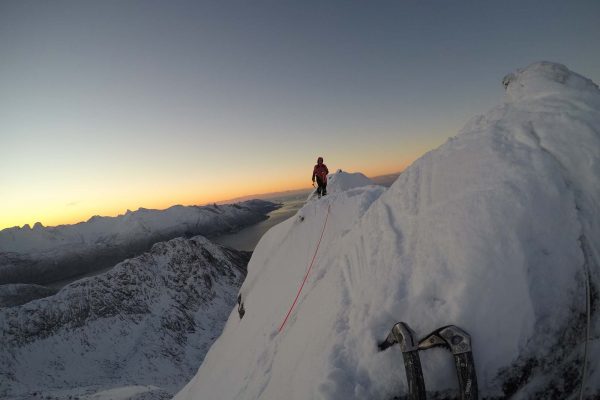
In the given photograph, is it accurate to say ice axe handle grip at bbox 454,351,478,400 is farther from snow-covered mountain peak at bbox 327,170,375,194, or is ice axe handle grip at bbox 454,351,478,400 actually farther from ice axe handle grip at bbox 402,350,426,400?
snow-covered mountain peak at bbox 327,170,375,194

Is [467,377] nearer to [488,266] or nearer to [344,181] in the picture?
[488,266]

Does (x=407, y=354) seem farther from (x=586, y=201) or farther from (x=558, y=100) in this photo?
(x=558, y=100)

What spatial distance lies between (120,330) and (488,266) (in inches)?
2677

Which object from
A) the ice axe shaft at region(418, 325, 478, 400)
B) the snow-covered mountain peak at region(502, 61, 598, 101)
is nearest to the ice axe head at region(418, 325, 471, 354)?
the ice axe shaft at region(418, 325, 478, 400)

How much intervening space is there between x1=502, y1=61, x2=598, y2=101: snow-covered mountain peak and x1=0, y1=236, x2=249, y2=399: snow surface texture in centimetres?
3840

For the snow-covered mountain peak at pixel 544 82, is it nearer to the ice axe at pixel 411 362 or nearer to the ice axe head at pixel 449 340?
the ice axe head at pixel 449 340

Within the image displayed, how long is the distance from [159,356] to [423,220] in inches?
2310

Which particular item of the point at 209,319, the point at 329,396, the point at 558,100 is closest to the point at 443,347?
the point at 329,396

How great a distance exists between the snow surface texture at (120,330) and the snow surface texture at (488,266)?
34.2m

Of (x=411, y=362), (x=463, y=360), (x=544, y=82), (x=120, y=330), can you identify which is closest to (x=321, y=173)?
(x=544, y=82)

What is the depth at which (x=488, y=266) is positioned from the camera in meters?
3.71

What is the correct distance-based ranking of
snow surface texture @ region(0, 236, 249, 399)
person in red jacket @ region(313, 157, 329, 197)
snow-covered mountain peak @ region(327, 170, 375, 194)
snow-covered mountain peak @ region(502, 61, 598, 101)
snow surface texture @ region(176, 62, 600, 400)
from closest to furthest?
snow surface texture @ region(176, 62, 600, 400) < snow-covered mountain peak @ region(502, 61, 598, 101) < person in red jacket @ region(313, 157, 329, 197) < snow-covered mountain peak @ region(327, 170, 375, 194) < snow surface texture @ region(0, 236, 249, 399)

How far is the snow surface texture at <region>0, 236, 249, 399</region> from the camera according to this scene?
140 ft

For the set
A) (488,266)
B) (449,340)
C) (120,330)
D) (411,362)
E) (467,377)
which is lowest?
(120,330)
